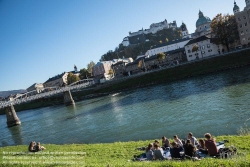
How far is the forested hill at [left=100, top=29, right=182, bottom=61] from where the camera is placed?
159625 millimetres

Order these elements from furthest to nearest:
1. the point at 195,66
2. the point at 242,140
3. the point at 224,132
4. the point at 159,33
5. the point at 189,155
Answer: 1. the point at 159,33
2. the point at 195,66
3. the point at 224,132
4. the point at 242,140
5. the point at 189,155

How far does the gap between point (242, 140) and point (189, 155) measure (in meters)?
4.70

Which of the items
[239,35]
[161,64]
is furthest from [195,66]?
[161,64]

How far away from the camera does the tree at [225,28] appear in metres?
74.4

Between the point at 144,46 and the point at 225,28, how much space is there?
285ft

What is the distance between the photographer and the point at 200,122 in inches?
887

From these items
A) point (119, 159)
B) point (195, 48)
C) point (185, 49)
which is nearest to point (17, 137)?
point (119, 159)

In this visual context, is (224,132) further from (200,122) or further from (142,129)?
(142,129)

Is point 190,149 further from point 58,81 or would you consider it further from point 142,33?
point 142,33

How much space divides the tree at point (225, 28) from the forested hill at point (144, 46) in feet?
274

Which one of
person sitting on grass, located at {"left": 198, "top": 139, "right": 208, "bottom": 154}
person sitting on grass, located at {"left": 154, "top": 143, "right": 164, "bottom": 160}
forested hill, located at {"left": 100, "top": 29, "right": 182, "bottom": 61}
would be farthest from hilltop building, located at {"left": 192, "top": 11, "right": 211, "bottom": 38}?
person sitting on grass, located at {"left": 154, "top": 143, "right": 164, "bottom": 160}

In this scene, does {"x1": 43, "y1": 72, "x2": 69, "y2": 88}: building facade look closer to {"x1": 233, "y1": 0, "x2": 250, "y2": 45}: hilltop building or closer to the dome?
the dome

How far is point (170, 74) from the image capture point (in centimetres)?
7831

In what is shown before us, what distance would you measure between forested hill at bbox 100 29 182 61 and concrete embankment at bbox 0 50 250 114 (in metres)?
66.1
